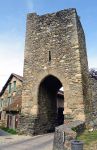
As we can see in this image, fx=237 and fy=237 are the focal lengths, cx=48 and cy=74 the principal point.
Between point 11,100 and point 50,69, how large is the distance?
10.4 metres

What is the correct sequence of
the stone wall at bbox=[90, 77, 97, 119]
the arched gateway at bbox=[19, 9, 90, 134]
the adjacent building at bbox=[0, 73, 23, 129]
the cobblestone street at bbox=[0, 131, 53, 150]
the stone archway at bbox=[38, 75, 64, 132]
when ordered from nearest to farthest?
the cobblestone street at bbox=[0, 131, 53, 150] < the arched gateway at bbox=[19, 9, 90, 134] < the stone wall at bbox=[90, 77, 97, 119] < the stone archway at bbox=[38, 75, 64, 132] < the adjacent building at bbox=[0, 73, 23, 129]

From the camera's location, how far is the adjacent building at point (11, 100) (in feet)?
71.8

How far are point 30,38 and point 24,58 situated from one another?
4.97ft

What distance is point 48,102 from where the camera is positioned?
17.2 m

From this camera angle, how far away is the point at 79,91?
1421 centimetres

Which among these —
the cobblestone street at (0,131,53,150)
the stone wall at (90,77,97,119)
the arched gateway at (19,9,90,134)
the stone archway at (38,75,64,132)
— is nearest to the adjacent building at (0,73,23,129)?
the stone archway at (38,75,64,132)

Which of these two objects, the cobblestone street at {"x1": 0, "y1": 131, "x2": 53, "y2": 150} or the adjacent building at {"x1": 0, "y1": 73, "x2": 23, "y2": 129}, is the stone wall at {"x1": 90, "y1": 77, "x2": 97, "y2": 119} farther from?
the adjacent building at {"x1": 0, "y1": 73, "x2": 23, "y2": 129}

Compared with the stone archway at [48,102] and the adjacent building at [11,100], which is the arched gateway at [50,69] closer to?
the stone archway at [48,102]

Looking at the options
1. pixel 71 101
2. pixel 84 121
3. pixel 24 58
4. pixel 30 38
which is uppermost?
pixel 30 38

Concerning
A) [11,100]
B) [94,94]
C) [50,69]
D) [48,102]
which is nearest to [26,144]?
[50,69]

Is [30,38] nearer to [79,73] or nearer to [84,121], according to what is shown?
[79,73]

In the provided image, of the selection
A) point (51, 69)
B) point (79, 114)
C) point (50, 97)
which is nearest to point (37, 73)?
point (51, 69)

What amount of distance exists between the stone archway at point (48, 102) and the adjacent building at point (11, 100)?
4.33 metres

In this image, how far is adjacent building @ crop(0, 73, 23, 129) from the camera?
862 inches
